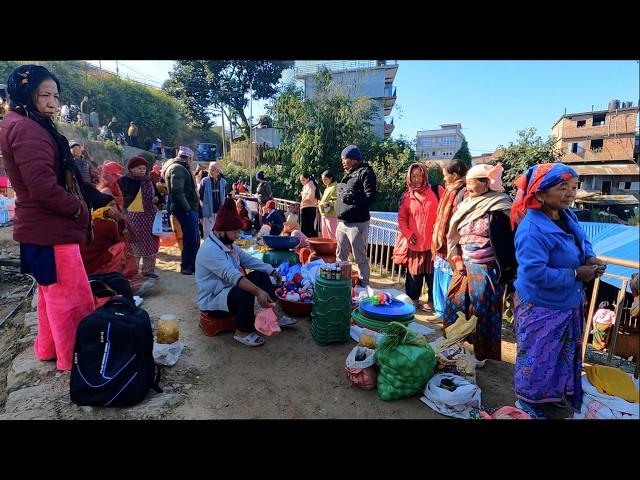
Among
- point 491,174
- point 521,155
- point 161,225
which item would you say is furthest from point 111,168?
point 521,155

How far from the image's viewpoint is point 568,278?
6.26 ft

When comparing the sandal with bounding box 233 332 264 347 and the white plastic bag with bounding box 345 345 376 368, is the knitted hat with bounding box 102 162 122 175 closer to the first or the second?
the sandal with bounding box 233 332 264 347

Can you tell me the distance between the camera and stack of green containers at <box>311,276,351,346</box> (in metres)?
3.07

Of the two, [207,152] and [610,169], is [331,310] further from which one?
[207,152]

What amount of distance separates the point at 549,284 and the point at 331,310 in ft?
5.61

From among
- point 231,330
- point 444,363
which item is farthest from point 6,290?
point 444,363

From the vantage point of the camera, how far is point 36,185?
2123 mm

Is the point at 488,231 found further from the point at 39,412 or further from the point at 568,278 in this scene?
the point at 39,412

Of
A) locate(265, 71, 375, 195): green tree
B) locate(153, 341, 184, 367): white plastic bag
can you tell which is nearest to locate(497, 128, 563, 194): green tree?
locate(265, 71, 375, 195): green tree

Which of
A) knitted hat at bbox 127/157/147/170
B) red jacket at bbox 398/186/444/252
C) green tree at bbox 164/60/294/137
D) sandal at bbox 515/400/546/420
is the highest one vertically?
green tree at bbox 164/60/294/137

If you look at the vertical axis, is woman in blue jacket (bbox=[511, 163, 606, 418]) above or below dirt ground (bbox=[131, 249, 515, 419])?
above

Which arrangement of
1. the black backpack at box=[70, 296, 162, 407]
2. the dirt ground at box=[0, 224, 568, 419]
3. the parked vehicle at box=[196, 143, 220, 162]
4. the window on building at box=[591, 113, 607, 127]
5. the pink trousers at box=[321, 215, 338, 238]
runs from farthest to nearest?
1. the parked vehicle at box=[196, 143, 220, 162]
2. the pink trousers at box=[321, 215, 338, 238]
3. the dirt ground at box=[0, 224, 568, 419]
4. the black backpack at box=[70, 296, 162, 407]
5. the window on building at box=[591, 113, 607, 127]

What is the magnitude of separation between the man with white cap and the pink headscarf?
4.31 m
